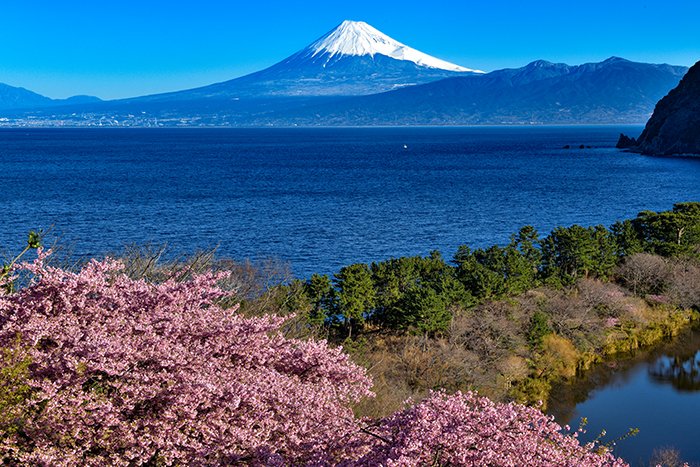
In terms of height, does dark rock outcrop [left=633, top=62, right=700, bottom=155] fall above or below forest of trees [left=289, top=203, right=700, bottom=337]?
above

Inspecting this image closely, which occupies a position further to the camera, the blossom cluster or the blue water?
the blue water

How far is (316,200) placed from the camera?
241 ft

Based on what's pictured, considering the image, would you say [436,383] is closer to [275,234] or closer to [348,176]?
[275,234]

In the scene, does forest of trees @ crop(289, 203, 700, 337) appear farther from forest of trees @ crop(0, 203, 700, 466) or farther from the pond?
forest of trees @ crop(0, 203, 700, 466)

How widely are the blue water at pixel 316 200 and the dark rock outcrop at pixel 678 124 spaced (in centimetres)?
1506

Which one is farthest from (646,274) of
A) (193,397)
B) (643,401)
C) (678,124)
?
(678,124)

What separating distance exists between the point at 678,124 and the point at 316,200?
4334 inches

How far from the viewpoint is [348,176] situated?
100312mm

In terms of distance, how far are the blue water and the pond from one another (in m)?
17.7

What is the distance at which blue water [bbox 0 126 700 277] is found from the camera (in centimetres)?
5038

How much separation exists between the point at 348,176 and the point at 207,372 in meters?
91.1

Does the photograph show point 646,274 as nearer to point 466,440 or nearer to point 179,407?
point 466,440

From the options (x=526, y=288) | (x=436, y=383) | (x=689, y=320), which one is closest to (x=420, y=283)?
(x=526, y=288)

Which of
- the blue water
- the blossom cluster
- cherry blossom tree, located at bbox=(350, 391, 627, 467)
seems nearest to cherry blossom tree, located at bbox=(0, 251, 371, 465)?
the blossom cluster
